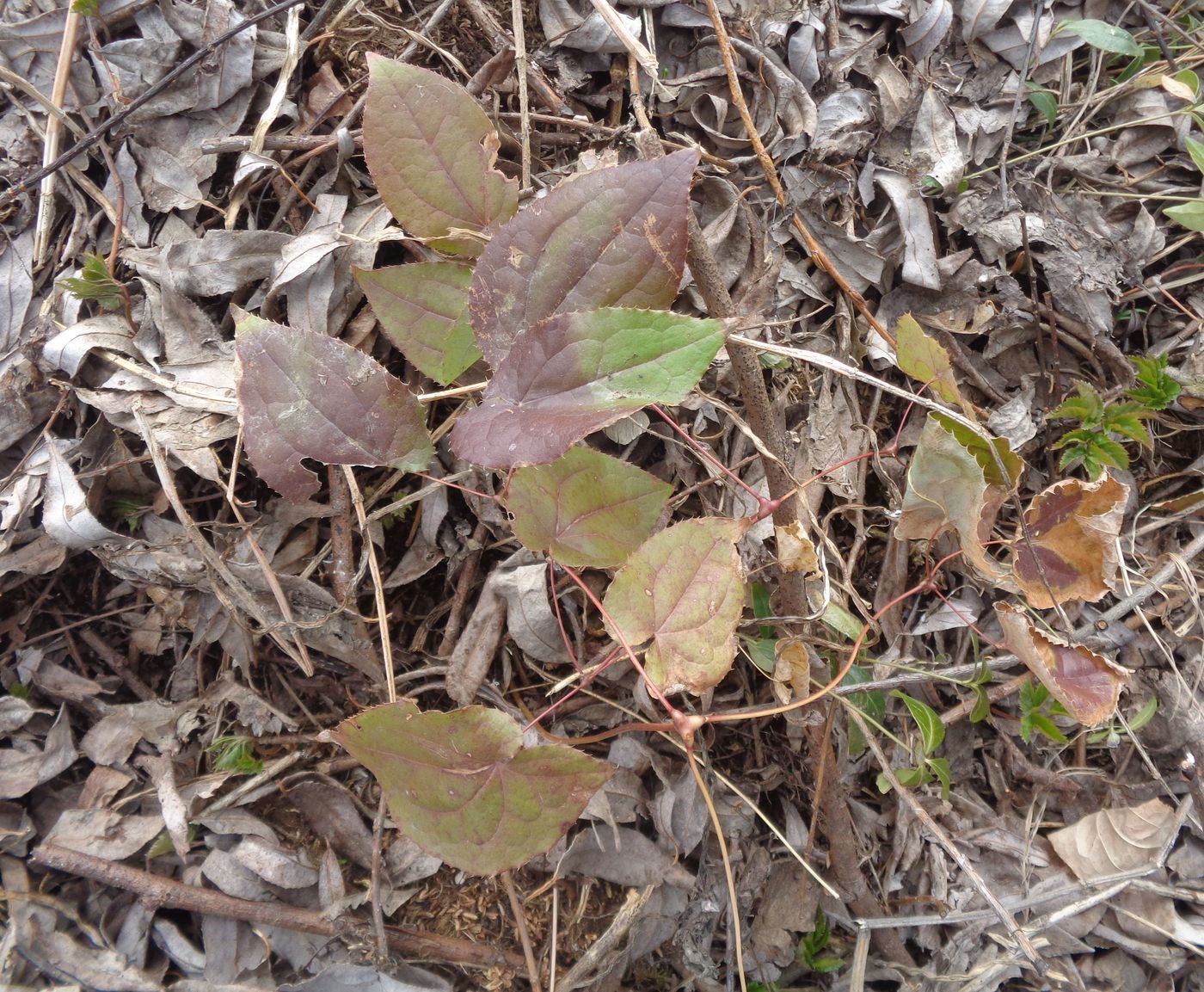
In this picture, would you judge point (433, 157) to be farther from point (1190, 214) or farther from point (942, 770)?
point (1190, 214)

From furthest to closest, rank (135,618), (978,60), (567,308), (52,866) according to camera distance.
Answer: (978,60) → (135,618) → (52,866) → (567,308)

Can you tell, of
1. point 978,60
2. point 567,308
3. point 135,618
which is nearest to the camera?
point 567,308

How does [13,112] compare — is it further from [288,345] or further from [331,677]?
[331,677]

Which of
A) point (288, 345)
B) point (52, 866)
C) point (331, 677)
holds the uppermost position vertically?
point (288, 345)

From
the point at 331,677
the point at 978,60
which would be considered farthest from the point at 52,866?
the point at 978,60

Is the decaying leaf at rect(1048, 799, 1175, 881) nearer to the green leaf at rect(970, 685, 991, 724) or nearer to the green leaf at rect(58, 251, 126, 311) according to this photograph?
the green leaf at rect(970, 685, 991, 724)

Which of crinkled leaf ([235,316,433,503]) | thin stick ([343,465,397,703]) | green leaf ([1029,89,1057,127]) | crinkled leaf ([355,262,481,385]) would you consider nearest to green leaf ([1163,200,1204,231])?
green leaf ([1029,89,1057,127])

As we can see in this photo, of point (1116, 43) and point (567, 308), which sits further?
point (1116, 43)
